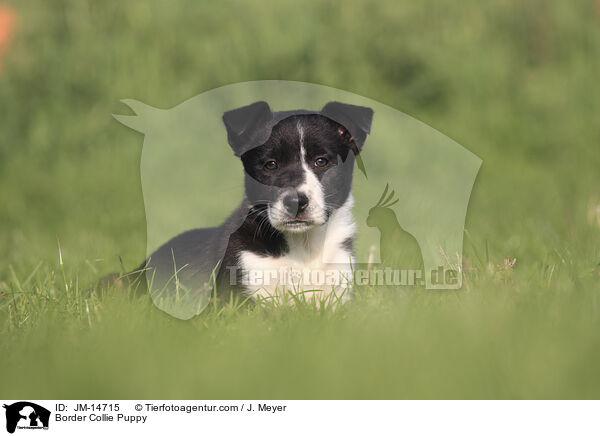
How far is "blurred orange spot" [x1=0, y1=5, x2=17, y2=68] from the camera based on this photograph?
29.0 ft

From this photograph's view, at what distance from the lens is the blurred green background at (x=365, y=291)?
2.77m

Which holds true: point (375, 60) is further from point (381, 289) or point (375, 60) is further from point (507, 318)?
point (507, 318)

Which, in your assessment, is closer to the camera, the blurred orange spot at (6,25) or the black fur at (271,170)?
the black fur at (271,170)

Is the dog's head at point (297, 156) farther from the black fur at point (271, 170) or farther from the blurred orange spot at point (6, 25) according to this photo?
the blurred orange spot at point (6, 25)

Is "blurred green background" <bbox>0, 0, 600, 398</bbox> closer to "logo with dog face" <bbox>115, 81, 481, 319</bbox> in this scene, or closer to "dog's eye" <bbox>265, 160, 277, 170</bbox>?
"logo with dog face" <bbox>115, 81, 481, 319</bbox>

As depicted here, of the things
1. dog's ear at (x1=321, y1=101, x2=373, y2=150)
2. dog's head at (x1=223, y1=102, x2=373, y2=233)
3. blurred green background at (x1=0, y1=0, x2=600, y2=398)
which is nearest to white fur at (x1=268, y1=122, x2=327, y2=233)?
dog's head at (x1=223, y1=102, x2=373, y2=233)

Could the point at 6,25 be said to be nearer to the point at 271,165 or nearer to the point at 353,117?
the point at 271,165

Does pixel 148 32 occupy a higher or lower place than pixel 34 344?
higher

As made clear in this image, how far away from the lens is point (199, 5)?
30.0 feet

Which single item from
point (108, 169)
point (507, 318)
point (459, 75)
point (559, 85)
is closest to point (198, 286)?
point (507, 318)

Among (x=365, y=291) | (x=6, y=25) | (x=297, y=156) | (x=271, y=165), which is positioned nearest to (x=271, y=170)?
(x=271, y=165)

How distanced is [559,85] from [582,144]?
1.10 m
